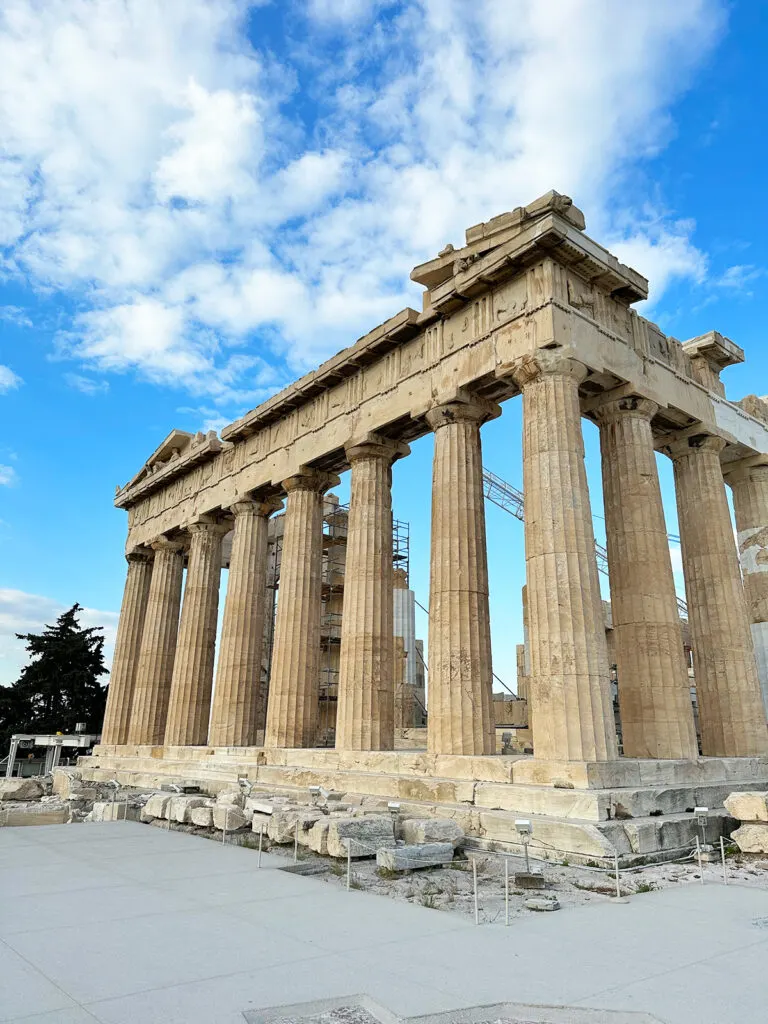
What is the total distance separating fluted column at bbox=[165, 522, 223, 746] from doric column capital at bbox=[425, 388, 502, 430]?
13.1 metres

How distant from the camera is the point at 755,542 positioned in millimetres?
20859

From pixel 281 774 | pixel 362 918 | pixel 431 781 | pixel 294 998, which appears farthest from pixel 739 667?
pixel 294 998

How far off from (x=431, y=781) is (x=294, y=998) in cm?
952

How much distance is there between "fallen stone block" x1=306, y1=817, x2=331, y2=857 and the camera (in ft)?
34.2

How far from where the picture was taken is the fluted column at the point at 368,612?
17781mm

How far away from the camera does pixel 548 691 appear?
521 inches

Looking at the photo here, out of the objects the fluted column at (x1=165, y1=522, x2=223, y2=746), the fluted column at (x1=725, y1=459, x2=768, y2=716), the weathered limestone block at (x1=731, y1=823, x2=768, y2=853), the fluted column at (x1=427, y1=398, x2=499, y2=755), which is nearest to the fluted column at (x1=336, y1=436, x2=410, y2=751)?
the fluted column at (x1=427, y1=398, x2=499, y2=755)

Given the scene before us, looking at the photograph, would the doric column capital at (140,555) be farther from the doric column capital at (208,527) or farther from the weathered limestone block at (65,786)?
the weathered limestone block at (65,786)

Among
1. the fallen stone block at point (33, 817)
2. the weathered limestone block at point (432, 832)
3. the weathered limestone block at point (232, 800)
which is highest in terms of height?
the weathered limestone block at point (232, 800)

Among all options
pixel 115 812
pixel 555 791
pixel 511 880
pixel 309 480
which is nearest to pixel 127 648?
pixel 309 480

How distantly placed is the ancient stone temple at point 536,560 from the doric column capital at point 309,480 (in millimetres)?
66

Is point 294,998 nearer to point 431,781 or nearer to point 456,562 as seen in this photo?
point 431,781

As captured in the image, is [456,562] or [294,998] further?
[456,562]

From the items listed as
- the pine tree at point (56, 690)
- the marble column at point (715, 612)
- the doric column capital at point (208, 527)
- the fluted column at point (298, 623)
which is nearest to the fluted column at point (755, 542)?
the marble column at point (715, 612)
